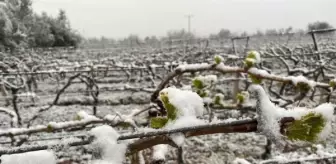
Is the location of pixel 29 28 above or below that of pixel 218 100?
above

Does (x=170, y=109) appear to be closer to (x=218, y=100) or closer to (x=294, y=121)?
(x=294, y=121)

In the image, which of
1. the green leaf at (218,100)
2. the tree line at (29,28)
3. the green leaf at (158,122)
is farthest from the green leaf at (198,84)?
the tree line at (29,28)

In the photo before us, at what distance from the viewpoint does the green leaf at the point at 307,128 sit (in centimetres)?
59

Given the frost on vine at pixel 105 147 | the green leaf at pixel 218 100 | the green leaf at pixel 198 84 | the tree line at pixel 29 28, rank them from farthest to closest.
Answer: the tree line at pixel 29 28 < the green leaf at pixel 218 100 < the green leaf at pixel 198 84 < the frost on vine at pixel 105 147

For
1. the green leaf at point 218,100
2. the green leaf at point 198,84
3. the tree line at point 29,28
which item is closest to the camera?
the green leaf at point 198,84

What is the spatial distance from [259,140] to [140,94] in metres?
6.16

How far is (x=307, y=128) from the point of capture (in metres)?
0.60

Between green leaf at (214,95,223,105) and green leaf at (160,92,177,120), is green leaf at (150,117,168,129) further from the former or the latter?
Result: green leaf at (214,95,223,105)

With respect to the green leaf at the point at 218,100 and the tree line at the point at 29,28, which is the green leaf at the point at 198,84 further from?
the tree line at the point at 29,28

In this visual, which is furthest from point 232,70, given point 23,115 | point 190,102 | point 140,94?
point 140,94

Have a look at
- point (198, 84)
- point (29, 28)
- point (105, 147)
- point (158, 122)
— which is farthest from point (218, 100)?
point (29, 28)

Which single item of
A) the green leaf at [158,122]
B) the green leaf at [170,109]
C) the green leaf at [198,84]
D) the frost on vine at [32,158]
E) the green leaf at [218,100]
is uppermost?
the green leaf at [170,109]

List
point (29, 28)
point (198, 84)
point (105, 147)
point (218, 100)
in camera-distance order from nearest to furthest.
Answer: point (105, 147)
point (198, 84)
point (218, 100)
point (29, 28)

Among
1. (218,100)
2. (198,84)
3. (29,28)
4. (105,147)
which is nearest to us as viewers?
(105,147)
